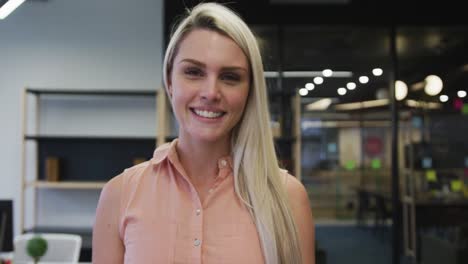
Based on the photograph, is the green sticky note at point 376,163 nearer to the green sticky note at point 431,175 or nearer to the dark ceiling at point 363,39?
the green sticky note at point 431,175

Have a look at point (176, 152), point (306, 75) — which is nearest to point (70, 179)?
point (306, 75)

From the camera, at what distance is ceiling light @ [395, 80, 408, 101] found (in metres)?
4.48

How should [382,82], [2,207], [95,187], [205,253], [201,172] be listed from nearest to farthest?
[205,253] → [201,172] → [2,207] → [95,187] → [382,82]

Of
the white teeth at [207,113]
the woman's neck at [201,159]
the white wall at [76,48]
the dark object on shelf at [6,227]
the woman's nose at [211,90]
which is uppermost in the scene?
the white wall at [76,48]

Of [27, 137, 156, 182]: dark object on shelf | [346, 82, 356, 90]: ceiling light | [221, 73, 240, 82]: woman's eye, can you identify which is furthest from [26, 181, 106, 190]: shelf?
[221, 73, 240, 82]: woman's eye

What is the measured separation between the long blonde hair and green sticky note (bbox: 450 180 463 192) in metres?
3.89

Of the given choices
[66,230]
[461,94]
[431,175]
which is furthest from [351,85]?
[66,230]

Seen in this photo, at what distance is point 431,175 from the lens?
4535 millimetres

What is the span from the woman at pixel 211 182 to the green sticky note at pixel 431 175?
3.69 m

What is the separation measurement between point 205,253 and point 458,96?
4139mm

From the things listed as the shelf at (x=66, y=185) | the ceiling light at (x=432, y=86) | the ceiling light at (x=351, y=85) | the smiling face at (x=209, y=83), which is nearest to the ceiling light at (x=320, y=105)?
the ceiling light at (x=351, y=85)

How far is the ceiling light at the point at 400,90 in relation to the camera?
448 cm

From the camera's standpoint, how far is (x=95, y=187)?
13.7 feet

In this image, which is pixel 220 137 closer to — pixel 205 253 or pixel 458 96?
pixel 205 253
